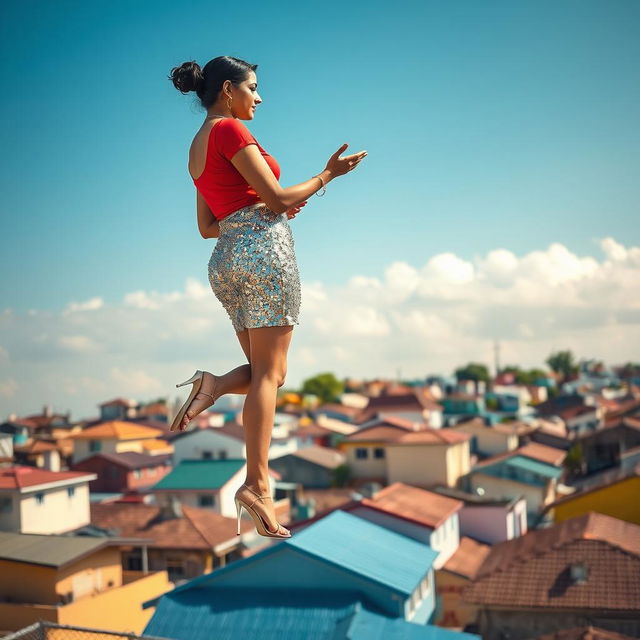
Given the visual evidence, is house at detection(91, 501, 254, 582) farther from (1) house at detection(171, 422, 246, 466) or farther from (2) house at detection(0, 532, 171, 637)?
(1) house at detection(171, 422, 246, 466)

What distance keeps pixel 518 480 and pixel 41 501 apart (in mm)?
24405

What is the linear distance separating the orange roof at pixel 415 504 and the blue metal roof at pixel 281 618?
770cm

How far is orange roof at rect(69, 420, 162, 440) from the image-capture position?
50.0 meters

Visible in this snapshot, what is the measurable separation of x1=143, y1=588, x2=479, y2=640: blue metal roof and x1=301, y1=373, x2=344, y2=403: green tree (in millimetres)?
96065

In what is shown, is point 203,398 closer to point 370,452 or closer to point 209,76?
point 209,76

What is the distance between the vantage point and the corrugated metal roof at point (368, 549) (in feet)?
61.9

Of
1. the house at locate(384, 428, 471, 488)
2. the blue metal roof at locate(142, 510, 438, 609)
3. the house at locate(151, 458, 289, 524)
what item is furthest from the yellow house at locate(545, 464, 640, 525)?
the house at locate(151, 458, 289, 524)

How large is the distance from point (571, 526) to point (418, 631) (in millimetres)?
9419

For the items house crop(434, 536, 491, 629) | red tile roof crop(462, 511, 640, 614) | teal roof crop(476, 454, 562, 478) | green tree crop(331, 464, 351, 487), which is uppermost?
red tile roof crop(462, 511, 640, 614)

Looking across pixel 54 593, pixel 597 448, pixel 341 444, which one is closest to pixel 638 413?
pixel 597 448

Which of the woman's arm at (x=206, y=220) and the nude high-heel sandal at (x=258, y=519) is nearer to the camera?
the nude high-heel sandal at (x=258, y=519)

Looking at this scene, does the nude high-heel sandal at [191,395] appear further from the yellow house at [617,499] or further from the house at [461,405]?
the house at [461,405]

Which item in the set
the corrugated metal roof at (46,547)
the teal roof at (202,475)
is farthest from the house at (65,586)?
the teal roof at (202,475)

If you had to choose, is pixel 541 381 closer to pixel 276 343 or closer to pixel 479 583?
pixel 479 583
